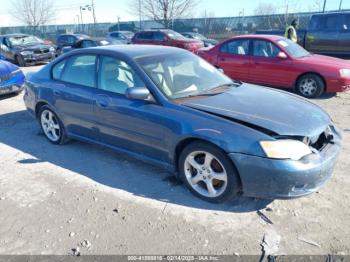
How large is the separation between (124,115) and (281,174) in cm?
193

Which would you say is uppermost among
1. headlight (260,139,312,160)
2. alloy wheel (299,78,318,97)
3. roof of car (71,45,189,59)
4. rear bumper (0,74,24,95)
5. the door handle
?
roof of car (71,45,189,59)

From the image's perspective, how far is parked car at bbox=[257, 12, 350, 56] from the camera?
491 inches

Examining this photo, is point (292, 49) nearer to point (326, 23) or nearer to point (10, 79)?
point (326, 23)

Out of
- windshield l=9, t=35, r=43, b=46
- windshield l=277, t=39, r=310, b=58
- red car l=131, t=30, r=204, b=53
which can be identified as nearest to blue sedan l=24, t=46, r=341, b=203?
windshield l=277, t=39, r=310, b=58

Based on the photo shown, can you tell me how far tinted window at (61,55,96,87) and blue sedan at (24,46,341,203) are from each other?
15 mm

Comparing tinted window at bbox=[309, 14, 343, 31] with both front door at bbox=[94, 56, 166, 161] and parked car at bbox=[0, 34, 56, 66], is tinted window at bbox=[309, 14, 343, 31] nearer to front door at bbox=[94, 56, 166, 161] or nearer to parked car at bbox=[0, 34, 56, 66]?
front door at bbox=[94, 56, 166, 161]

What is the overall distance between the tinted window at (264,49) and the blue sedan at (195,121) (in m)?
4.22

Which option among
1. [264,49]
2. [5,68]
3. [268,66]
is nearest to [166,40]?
[264,49]

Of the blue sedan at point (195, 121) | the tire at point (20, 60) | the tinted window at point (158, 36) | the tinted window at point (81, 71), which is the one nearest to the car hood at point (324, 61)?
the blue sedan at point (195, 121)

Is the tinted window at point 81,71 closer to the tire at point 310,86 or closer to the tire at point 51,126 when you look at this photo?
the tire at point 51,126

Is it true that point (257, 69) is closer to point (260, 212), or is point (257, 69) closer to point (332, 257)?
point (260, 212)

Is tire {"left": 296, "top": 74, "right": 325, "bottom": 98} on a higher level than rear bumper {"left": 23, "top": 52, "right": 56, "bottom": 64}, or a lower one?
higher

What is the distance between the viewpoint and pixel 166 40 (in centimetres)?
1755

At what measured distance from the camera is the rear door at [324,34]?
12633 mm
